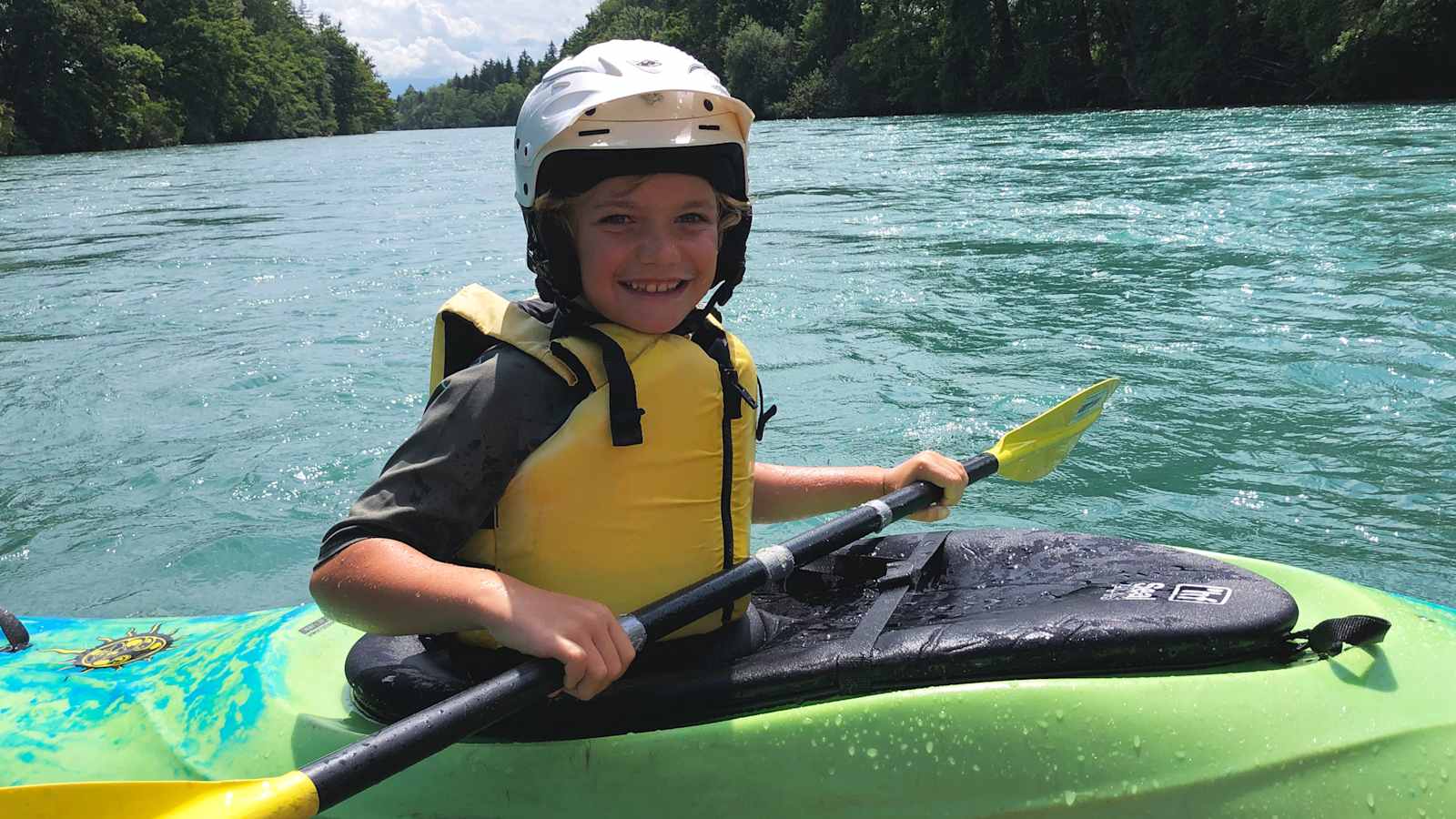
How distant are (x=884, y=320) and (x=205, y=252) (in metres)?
7.01

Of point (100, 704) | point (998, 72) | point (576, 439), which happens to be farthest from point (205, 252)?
point (998, 72)

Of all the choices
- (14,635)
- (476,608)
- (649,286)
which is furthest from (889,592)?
(14,635)

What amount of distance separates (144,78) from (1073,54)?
120ft

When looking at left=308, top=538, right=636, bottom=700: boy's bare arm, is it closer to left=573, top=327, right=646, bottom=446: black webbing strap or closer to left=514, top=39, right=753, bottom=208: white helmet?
left=573, top=327, right=646, bottom=446: black webbing strap

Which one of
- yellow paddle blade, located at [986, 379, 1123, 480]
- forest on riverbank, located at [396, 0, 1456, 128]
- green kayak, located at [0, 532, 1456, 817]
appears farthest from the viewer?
forest on riverbank, located at [396, 0, 1456, 128]

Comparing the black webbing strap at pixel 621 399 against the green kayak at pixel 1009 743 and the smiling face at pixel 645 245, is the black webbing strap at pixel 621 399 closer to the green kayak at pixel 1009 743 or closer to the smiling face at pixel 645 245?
the smiling face at pixel 645 245

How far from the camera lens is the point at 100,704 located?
2.21 meters

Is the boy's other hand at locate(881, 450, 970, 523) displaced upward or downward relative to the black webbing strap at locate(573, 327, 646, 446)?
downward

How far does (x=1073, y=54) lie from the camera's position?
35.0m

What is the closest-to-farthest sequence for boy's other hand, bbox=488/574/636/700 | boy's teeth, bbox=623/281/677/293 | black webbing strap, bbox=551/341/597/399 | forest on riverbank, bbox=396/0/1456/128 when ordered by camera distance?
1. boy's other hand, bbox=488/574/636/700
2. black webbing strap, bbox=551/341/597/399
3. boy's teeth, bbox=623/281/677/293
4. forest on riverbank, bbox=396/0/1456/128

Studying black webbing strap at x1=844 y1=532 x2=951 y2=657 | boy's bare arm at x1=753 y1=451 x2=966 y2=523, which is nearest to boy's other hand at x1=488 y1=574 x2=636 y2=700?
black webbing strap at x1=844 y1=532 x2=951 y2=657

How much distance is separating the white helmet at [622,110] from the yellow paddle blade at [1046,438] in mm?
1390

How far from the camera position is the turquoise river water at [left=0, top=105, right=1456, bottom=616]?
4105 millimetres

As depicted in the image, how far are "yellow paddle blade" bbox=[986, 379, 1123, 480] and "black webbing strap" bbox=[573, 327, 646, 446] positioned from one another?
54.2 inches
